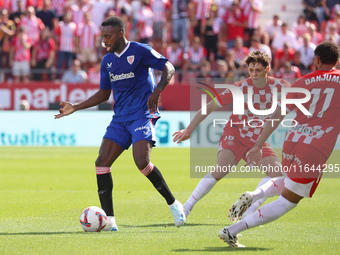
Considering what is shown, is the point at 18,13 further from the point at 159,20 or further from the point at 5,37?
the point at 159,20

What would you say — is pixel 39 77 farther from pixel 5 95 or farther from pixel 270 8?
pixel 270 8

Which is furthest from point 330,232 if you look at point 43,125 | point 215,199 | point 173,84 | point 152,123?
point 173,84

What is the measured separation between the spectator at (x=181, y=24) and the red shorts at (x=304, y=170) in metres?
Result: 17.7

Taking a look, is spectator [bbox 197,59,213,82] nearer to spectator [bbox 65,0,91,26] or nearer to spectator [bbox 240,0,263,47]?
spectator [bbox 240,0,263,47]

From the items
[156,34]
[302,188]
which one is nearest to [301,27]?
[156,34]

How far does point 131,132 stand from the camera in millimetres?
7777

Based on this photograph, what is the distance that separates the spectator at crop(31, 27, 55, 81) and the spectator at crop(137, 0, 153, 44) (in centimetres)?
327

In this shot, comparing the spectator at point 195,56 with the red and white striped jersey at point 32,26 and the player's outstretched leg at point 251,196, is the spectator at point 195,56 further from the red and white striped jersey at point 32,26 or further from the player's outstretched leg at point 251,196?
the player's outstretched leg at point 251,196

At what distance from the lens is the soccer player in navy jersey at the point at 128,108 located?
25.3 feet

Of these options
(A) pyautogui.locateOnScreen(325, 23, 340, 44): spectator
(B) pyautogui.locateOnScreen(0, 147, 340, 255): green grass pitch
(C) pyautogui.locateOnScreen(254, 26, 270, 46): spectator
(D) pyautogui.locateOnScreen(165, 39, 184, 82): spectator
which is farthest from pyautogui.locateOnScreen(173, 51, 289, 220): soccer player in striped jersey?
(C) pyautogui.locateOnScreen(254, 26, 270, 46): spectator

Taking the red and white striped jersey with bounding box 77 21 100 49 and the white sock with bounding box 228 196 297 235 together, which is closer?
the white sock with bounding box 228 196 297 235

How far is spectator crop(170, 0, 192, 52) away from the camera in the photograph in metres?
24.0

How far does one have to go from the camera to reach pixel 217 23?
24312 mm

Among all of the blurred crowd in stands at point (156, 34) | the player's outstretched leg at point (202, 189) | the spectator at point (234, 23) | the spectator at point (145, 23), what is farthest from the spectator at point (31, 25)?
the player's outstretched leg at point (202, 189)
